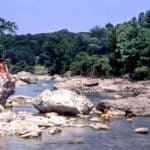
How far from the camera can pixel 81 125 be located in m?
40.2

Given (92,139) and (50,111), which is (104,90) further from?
(92,139)

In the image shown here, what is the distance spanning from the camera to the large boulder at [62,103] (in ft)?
146

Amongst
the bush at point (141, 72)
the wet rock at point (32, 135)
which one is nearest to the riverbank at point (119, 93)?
the bush at point (141, 72)

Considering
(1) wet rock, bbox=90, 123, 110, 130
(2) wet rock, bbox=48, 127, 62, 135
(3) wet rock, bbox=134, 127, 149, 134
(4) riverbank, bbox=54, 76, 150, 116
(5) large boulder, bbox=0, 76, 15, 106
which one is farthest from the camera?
(5) large boulder, bbox=0, 76, 15, 106

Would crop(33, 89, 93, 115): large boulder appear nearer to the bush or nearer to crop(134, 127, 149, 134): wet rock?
crop(134, 127, 149, 134): wet rock

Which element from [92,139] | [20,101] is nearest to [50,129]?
[92,139]

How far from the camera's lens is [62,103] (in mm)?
44312

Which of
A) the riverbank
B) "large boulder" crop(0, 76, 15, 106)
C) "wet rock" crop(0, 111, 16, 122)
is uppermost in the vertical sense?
"large boulder" crop(0, 76, 15, 106)

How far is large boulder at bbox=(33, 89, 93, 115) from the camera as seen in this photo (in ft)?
146

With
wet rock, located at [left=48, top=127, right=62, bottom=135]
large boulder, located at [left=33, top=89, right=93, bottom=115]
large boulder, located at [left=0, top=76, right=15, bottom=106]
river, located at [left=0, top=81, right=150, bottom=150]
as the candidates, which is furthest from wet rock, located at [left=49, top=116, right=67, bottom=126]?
large boulder, located at [left=0, top=76, right=15, bottom=106]

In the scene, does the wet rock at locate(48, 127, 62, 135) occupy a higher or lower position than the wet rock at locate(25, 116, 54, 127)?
lower

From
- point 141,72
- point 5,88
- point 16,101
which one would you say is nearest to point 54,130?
point 5,88

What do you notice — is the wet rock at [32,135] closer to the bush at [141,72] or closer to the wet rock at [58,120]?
the wet rock at [58,120]

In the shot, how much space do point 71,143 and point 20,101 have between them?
82.5 feet
